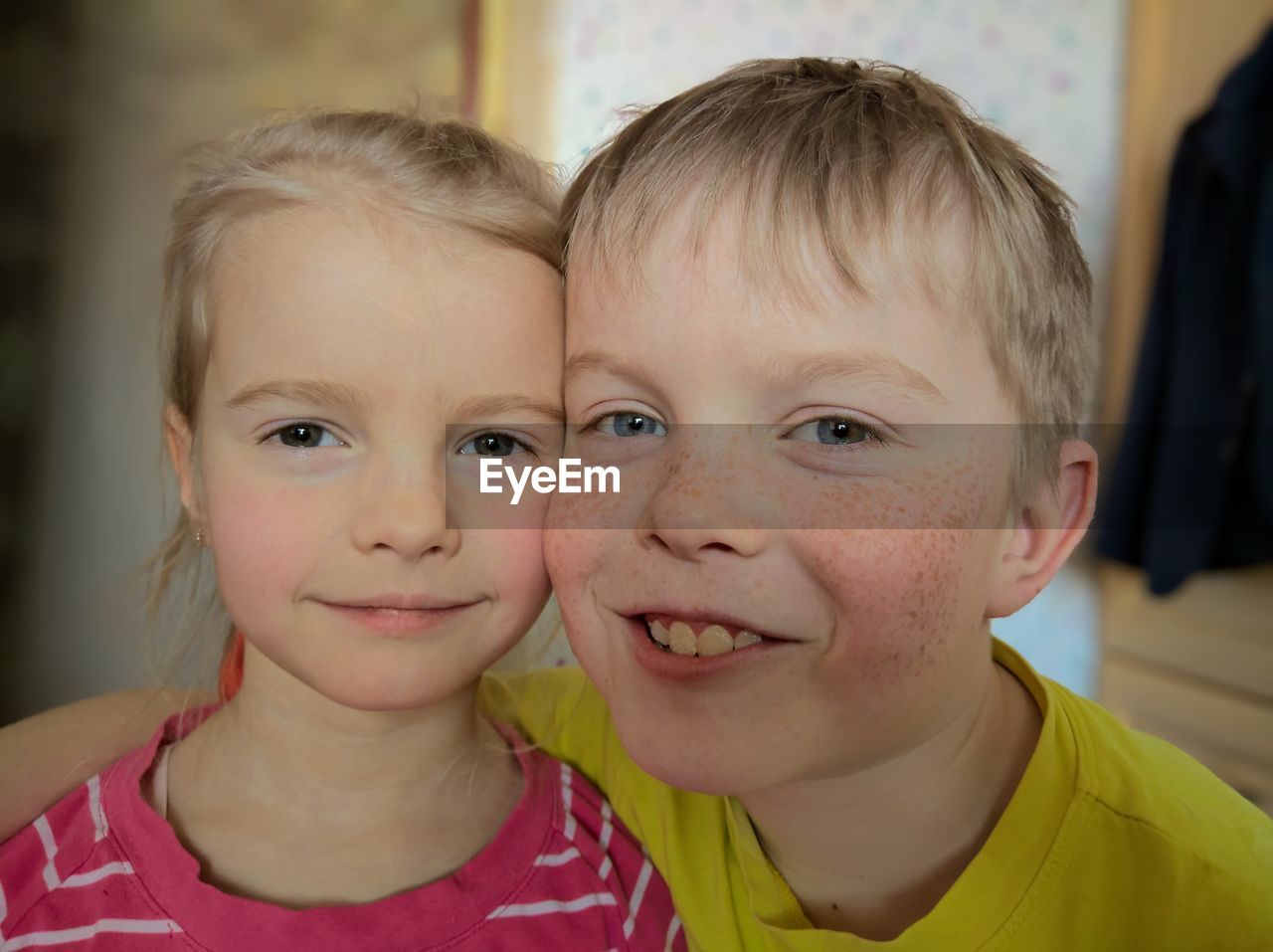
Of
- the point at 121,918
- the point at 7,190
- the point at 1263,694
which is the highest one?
the point at 7,190

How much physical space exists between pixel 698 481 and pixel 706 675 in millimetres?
100

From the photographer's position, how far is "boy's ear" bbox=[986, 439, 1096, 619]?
0.53m

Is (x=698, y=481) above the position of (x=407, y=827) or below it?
above

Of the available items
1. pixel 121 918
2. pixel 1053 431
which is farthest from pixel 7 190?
pixel 1053 431

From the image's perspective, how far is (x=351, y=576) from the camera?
0.52m

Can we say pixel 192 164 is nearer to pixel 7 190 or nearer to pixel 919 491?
pixel 7 190

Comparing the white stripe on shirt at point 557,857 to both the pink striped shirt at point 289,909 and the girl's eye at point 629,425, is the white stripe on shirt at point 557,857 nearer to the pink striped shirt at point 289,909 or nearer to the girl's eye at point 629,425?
the pink striped shirt at point 289,909

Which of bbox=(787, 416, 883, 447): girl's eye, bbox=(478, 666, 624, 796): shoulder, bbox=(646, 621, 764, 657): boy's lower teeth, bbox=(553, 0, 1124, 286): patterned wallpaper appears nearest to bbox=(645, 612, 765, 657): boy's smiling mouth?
bbox=(646, 621, 764, 657): boy's lower teeth

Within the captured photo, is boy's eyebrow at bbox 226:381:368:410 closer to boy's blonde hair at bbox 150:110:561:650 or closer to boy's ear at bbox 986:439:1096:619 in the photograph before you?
boy's blonde hair at bbox 150:110:561:650

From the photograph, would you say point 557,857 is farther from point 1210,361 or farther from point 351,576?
point 1210,361

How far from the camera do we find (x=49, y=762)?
2.00 feet

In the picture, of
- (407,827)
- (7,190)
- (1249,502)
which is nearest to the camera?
(407,827)

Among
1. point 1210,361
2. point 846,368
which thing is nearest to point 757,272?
point 846,368

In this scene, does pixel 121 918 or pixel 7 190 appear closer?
pixel 121 918
